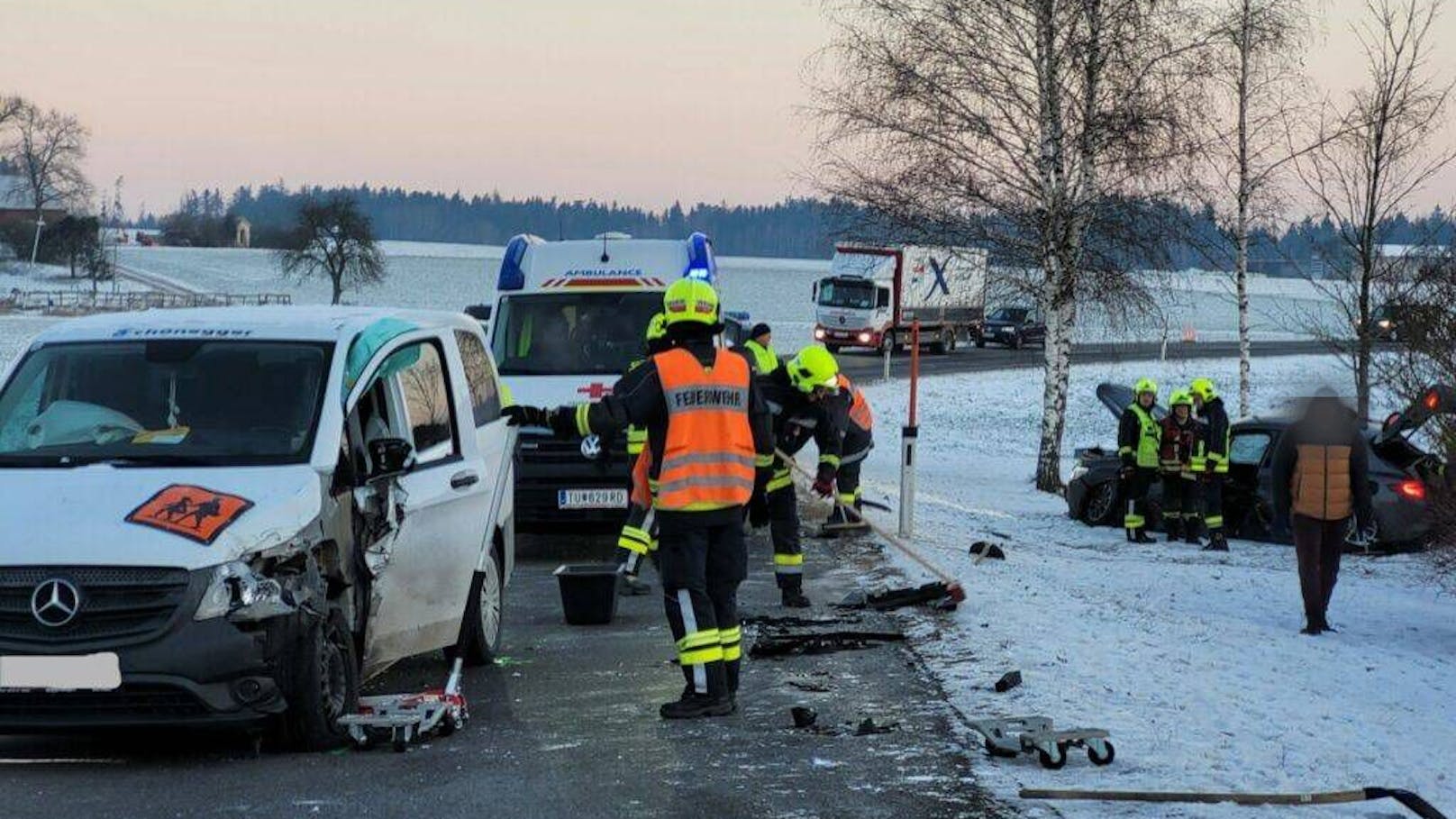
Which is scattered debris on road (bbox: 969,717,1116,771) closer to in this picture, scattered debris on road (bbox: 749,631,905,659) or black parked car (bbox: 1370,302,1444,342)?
scattered debris on road (bbox: 749,631,905,659)

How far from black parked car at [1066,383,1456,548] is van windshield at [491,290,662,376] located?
18.4 ft

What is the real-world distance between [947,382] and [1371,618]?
3499 centimetres

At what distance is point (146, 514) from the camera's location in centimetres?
704

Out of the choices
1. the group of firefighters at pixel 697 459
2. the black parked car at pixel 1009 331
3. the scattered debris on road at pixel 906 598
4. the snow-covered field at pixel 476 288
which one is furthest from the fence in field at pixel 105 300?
the group of firefighters at pixel 697 459

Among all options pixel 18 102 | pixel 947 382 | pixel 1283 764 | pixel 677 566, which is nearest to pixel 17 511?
pixel 677 566

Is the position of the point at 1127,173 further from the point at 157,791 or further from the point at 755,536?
the point at 157,791

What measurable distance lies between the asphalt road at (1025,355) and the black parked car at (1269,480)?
86.5ft

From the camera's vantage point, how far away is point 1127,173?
2594cm

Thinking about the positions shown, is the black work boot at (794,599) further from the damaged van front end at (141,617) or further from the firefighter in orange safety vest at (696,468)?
the damaged van front end at (141,617)

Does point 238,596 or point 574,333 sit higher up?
point 574,333

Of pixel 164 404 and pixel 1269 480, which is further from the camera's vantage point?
pixel 1269 480

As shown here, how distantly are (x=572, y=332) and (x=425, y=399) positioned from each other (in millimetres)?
7326

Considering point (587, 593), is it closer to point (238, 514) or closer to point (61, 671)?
point (238, 514)

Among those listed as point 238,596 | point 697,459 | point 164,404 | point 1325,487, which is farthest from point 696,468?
point 1325,487
